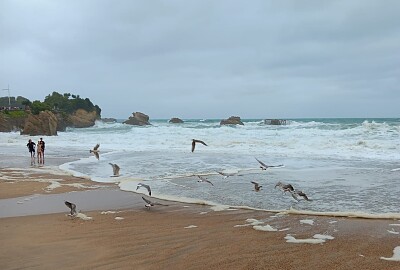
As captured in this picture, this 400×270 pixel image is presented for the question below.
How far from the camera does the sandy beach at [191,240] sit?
17.4ft

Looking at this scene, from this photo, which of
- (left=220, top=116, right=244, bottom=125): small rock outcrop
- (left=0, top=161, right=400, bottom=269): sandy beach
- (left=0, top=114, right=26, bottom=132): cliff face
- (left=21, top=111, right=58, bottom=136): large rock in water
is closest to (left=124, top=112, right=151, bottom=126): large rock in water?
(left=220, top=116, right=244, bottom=125): small rock outcrop

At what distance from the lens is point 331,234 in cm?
663

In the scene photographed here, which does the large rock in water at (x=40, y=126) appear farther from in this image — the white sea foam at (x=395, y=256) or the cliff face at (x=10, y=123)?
the white sea foam at (x=395, y=256)

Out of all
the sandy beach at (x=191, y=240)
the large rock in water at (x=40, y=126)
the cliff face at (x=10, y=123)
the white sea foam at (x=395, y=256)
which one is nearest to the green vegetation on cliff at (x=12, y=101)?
the cliff face at (x=10, y=123)

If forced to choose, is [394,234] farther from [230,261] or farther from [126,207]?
[126,207]

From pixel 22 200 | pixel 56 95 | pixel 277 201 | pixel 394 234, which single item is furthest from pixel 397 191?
pixel 56 95

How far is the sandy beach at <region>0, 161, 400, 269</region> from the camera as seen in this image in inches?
209

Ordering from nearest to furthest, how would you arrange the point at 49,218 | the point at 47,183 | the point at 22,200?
the point at 49,218 → the point at 22,200 → the point at 47,183

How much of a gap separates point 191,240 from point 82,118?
73071 mm

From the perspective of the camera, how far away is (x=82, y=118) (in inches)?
2985

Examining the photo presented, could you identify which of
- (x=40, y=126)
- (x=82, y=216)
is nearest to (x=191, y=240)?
(x=82, y=216)

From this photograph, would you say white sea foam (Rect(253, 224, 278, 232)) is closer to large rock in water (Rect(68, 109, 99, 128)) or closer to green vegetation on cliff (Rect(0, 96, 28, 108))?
large rock in water (Rect(68, 109, 99, 128))

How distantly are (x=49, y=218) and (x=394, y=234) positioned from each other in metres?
6.35

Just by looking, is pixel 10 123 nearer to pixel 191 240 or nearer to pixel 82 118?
pixel 82 118
